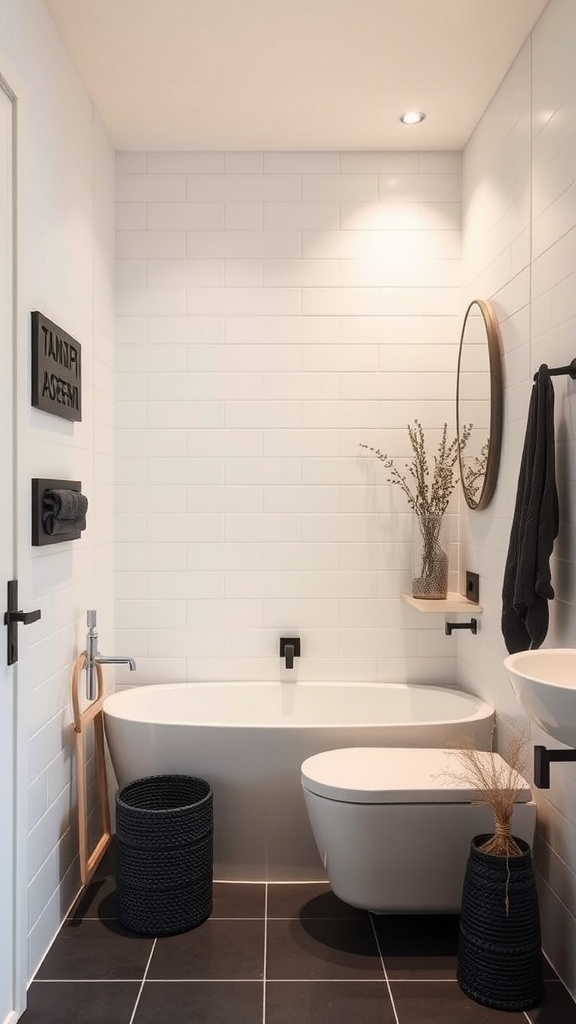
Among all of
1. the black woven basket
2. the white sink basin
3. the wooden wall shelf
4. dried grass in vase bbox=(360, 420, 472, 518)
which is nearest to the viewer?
the white sink basin

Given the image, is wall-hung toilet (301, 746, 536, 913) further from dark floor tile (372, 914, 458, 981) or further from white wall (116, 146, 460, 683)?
white wall (116, 146, 460, 683)

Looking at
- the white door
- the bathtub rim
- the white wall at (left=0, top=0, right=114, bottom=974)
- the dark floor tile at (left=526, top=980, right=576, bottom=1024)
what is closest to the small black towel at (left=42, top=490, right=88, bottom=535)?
the white wall at (left=0, top=0, right=114, bottom=974)

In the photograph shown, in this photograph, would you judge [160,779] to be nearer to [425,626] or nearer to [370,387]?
[425,626]

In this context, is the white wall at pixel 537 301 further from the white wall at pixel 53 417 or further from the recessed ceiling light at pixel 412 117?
the white wall at pixel 53 417

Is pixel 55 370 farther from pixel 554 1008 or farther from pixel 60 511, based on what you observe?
pixel 554 1008

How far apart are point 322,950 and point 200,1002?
45cm

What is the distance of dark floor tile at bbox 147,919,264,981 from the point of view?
2.43 metres

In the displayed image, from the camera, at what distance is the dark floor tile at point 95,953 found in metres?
2.42

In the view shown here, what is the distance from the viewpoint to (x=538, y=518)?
2.32 meters

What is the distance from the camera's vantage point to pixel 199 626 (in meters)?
3.54

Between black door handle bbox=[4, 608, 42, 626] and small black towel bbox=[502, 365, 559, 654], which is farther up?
small black towel bbox=[502, 365, 559, 654]

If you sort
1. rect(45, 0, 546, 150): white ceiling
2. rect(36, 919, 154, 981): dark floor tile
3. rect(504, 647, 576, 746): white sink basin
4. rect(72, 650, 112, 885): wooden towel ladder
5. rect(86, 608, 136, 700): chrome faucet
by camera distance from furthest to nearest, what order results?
1. rect(86, 608, 136, 700): chrome faucet
2. rect(72, 650, 112, 885): wooden towel ladder
3. rect(45, 0, 546, 150): white ceiling
4. rect(36, 919, 154, 981): dark floor tile
5. rect(504, 647, 576, 746): white sink basin

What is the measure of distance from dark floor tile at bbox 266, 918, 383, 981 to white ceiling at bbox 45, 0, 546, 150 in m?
2.98

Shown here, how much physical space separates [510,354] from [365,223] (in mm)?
1081
